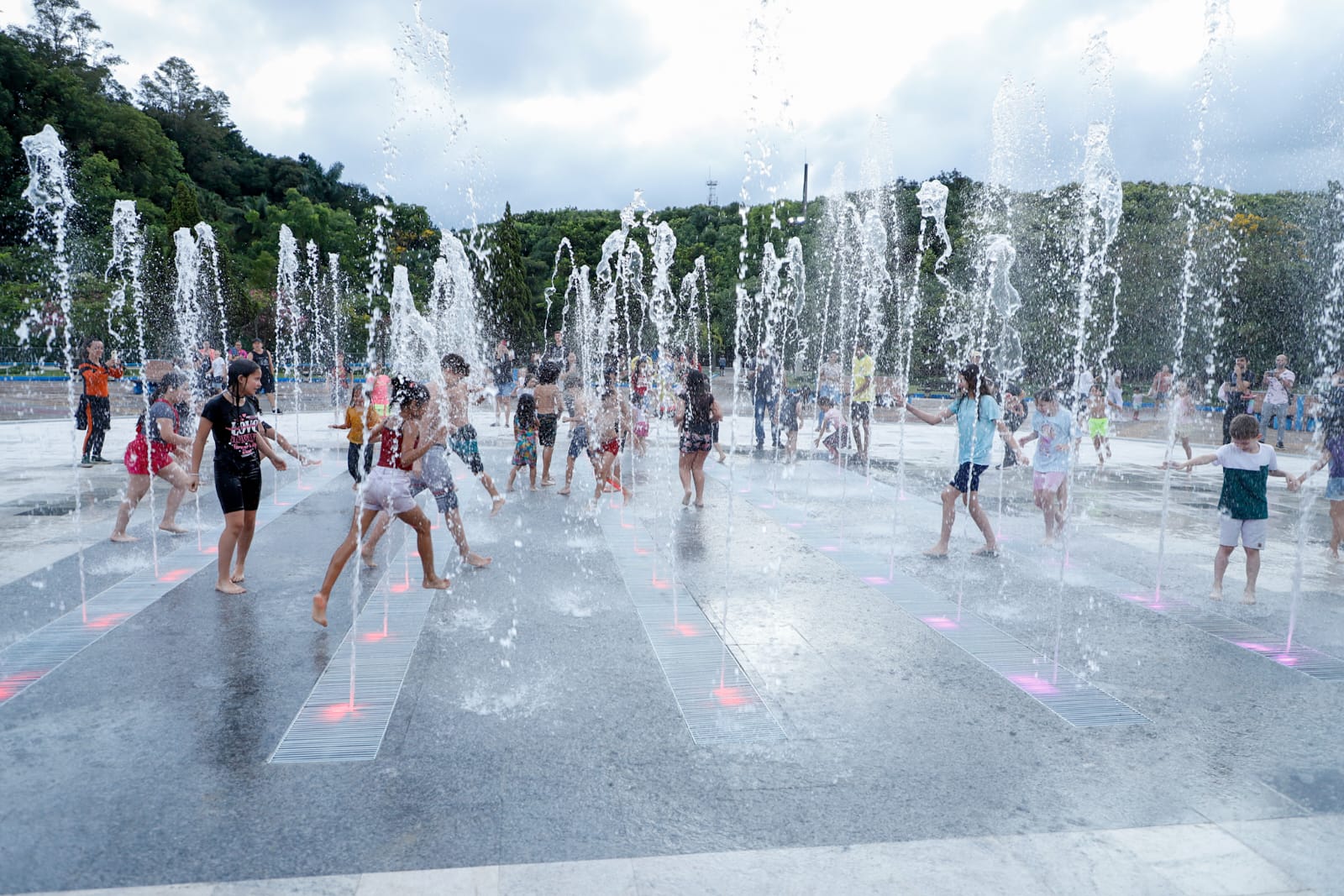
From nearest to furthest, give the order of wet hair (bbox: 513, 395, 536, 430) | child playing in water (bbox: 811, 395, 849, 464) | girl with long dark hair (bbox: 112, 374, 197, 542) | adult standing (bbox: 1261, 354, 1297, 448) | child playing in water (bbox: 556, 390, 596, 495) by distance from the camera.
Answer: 1. girl with long dark hair (bbox: 112, 374, 197, 542)
2. child playing in water (bbox: 556, 390, 596, 495)
3. wet hair (bbox: 513, 395, 536, 430)
4. child playing in water (bbox: 811, 395, 849, 464)
5. adult standing (bbox: 1261, 354, 1297, 448)

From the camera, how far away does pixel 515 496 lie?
34.1 feet

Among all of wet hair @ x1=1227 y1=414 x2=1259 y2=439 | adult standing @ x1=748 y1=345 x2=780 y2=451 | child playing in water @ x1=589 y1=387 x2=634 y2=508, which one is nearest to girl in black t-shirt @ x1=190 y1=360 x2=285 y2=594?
child playing in water @ x1=589 y1=387 x2=634 y2=508

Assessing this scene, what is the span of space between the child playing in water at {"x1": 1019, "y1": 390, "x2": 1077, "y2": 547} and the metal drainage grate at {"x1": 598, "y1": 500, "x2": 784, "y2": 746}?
3.55m

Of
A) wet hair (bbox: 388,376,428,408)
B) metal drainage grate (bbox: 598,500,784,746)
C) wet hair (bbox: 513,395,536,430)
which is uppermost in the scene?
wet hair (bbox: 388,376,428,408)

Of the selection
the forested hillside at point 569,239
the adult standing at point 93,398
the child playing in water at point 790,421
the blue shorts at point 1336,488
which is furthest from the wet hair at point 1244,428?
the forested hillside at point 569,239

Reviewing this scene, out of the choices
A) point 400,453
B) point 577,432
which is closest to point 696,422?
point 577,432

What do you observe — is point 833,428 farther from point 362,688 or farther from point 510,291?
point 510,291

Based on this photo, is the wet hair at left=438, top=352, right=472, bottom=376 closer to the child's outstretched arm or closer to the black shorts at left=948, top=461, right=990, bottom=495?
the black shorts at left=948, top=461, right=990, bottom=495

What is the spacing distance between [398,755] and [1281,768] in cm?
374

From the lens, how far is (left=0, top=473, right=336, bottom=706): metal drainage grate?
15.3 feet

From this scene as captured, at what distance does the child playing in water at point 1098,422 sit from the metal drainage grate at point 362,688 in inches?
447

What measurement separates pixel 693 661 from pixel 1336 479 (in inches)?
240

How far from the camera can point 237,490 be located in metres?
6.00

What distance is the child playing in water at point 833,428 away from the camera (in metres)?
14.1
